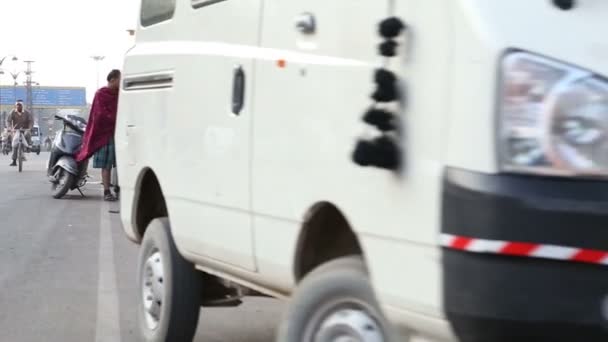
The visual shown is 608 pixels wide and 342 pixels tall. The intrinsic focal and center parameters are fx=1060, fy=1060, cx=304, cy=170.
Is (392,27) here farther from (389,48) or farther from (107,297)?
(107,297)

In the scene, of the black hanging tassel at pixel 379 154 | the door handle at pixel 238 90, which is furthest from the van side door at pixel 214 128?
the black hanging tassel at pixel 379 154

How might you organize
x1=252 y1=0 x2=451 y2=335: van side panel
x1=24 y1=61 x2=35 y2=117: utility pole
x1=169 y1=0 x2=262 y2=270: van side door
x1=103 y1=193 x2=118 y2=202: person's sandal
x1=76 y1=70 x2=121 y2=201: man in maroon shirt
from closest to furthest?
x1=252 y1=0 x2=451 y2=335: van side panel < x1=169 y1=0 x2=262 y2=270: van side door < x1=76 y1=70 x2=121 y2=201: man in maroon shirt < x1=103 y1=193 x2=118 y2=202: person's sandal < x1=24 y1=61 x2=35 y2=117: utility pole

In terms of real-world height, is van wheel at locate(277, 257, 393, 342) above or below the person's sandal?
above

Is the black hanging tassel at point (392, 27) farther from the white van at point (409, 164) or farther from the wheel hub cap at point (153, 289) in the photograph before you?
the wheel hub cap at point (153, 289)

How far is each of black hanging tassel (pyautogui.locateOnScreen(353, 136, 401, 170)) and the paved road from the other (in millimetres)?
3192

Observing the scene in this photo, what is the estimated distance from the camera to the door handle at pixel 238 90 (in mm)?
4208

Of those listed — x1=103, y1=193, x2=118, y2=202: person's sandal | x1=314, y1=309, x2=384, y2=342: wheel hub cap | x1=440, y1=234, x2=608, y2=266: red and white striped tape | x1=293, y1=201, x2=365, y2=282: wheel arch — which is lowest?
x1=103, y1=193, x2=118, y2=202: person's sandal

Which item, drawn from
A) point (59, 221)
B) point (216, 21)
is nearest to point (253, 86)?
point (216, 21)

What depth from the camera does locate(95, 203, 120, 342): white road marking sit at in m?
6.14

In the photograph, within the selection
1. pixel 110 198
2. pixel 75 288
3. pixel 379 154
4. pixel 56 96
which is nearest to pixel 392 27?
pixel 379 154

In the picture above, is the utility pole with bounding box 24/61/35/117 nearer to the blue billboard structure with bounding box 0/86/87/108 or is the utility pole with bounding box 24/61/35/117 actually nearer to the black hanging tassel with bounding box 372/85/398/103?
the blue billboard structure with bounding box 0/86/87/108

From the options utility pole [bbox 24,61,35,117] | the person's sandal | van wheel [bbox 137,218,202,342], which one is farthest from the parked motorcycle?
utility pole [bbox 24,61,35,117]

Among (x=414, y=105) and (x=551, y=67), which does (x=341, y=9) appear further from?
(x=551, y=67)

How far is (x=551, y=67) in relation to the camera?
8.65ft
